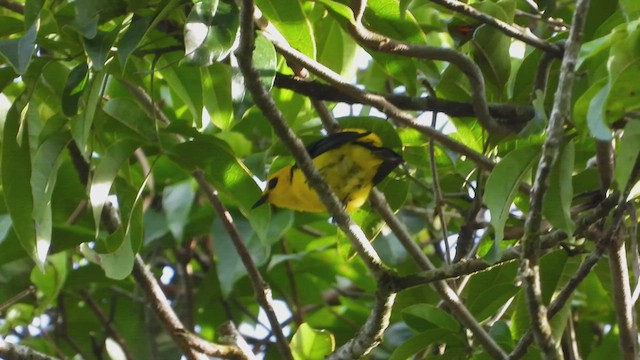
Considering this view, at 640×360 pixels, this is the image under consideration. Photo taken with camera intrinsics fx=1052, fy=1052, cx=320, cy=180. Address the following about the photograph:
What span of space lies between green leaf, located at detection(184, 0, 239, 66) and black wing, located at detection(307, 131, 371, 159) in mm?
641

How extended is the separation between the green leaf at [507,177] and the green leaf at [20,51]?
78 cm

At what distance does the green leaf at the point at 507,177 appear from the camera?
1705 mm

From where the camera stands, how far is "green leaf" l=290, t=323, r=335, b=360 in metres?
2.35

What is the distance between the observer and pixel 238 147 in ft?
10.0

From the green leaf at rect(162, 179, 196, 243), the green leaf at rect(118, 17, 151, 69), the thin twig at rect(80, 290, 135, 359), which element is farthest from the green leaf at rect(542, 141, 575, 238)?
the thin twig at rect(80, 290, 135, 359)

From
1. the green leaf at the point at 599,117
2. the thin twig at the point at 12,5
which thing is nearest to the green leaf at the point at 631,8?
the green leaf at the point at 599,117

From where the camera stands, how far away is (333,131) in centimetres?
250

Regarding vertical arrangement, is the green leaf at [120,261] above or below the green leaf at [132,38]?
below

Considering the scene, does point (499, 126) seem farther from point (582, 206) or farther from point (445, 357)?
point (445, 357)

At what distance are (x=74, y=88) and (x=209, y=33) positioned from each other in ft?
1.04

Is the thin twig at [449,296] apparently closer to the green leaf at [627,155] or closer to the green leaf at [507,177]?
the green leaf at [507,177]

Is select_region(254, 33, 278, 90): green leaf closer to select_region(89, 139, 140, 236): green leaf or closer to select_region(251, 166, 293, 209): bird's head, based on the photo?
select_region(89, 139, 140, 236): green leaf

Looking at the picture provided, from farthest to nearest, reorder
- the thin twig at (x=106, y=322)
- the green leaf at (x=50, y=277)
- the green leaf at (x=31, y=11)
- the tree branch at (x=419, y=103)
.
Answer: the thin twig at (x=106, y=322) → the green leaf at (x=50, y=277) → the tree branch at (x=419, y=103) → the green leaf at (x=31, y=11)

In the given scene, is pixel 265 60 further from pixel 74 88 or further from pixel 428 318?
pixel 428 318
